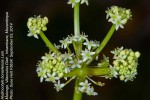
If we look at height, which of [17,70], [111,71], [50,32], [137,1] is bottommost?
[111,71]

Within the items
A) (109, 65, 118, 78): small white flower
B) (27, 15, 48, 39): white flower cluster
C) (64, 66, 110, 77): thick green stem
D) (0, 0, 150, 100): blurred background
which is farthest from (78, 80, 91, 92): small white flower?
(0, 0, 150, 100): blurred background

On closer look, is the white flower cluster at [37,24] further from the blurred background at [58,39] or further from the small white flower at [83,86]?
the blurred background at [58,39]

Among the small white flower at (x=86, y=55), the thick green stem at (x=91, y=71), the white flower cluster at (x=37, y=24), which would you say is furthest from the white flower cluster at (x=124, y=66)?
the white flower cluster at (x=37, y=24)

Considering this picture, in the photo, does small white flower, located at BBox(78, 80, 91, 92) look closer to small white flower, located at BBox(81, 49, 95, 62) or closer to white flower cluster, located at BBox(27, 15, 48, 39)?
small white flower, located at BBox(81, 49, 95, 62)

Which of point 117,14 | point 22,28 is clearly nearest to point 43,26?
point 117,14

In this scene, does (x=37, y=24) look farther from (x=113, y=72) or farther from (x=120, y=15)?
(x=113, y=72)

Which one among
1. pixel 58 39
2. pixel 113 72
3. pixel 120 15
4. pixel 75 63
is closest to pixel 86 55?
pixel 75 63

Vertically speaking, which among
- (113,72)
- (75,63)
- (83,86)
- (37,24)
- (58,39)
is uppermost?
(58,39)

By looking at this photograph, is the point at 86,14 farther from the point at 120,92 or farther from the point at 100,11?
the point at 120,92
